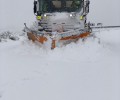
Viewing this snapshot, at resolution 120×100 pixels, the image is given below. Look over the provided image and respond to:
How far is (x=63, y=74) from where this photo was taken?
9109 millimetres

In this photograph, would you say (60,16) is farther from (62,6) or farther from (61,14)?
(62,6)

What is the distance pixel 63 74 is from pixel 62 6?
6.08 meters

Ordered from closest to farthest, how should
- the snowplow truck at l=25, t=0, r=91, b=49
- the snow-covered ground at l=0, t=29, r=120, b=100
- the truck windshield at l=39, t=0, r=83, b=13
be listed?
the snow-covered ground at l=0, t=29, r=120, b=100 < the snowplow truck at l=25, t=0, r=91, b=49 < the truck windshield at l=39, t=0, r=83, b=13

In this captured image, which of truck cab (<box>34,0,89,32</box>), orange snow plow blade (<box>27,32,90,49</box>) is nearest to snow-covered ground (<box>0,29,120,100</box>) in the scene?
orange snow plow blade (<box>27,32,90,49</box>)

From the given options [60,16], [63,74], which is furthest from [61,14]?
[63,74]

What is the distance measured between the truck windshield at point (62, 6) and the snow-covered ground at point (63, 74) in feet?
6.41

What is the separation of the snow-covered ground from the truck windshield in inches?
76.9

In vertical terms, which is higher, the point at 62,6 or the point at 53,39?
the point at 62,6

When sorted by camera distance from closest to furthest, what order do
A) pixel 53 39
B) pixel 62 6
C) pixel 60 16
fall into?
1. pixel 53 39
2. pixel 60 16
3. pixel 62 6

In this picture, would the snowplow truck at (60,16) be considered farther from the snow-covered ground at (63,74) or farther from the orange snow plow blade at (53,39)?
the snow-covered ground at (63,74)

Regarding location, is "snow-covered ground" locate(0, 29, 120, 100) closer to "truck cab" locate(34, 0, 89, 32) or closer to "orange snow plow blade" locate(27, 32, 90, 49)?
"orange snow plow blade" locate(27, 32, 90, 49)

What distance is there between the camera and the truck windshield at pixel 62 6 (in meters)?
14.6

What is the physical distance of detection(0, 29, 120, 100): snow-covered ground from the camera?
281 inches

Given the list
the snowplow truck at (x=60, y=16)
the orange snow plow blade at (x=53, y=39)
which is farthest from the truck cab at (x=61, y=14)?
the orange snow plow blade at (x=53, y=39)
